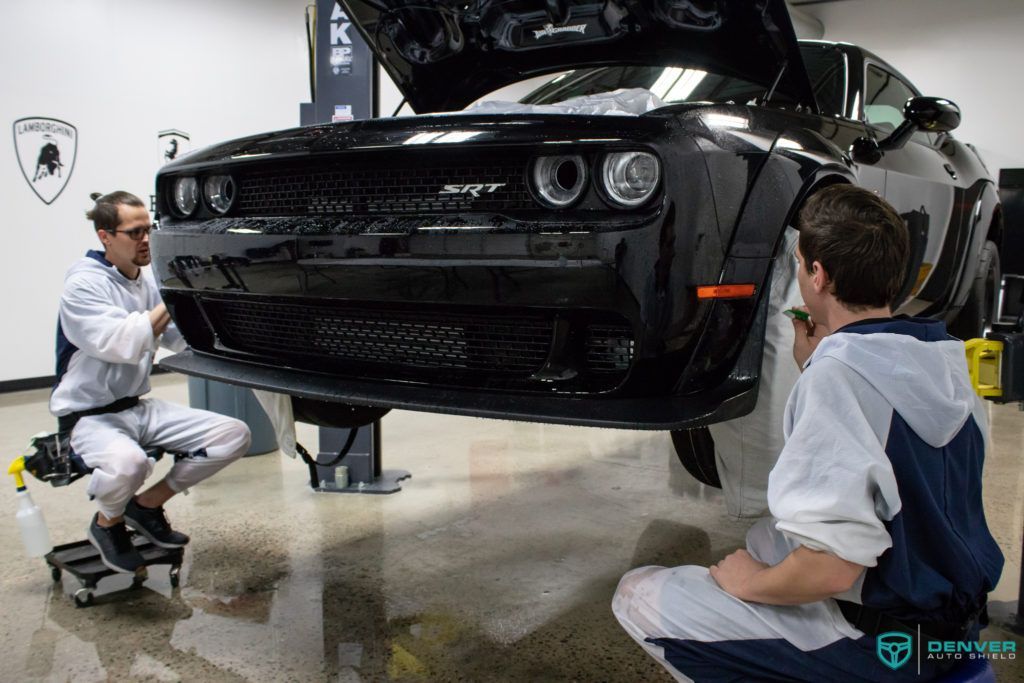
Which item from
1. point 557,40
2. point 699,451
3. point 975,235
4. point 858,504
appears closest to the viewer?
point 858,504

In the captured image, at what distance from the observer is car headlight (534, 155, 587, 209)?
1.60 m

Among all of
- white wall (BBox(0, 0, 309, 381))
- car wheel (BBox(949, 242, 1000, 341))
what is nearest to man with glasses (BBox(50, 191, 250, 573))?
car wheel (BBox(949, 242, 1000, 341))

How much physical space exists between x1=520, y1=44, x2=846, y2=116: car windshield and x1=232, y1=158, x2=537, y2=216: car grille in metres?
0.75

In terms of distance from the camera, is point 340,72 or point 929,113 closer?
point 929,113

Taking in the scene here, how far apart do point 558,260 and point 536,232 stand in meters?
0.07

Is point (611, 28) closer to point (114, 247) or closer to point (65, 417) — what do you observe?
point (114, 247)

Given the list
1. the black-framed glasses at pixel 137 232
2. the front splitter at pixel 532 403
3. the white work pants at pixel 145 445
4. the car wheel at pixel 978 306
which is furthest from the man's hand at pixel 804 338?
the black-framed glasses at pixel 137 232

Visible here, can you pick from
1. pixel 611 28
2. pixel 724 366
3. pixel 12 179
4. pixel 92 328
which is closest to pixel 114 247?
pixel 92 328

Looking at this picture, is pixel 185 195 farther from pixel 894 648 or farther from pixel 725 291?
pixel 894 648

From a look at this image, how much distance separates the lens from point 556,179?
5.32ft

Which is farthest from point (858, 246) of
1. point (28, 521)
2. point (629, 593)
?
point (28, 521)

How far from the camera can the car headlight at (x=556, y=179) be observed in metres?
1.60

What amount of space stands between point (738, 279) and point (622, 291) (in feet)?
0.74

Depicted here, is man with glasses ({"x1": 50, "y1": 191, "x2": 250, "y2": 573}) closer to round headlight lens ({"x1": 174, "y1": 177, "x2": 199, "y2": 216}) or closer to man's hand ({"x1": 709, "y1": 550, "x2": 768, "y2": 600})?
round headlight lens ({"x1": 174, "y1": 177, "x2": 199, "y2": 216})
